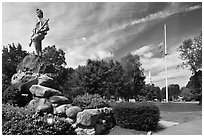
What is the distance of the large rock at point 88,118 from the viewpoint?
26.3ft

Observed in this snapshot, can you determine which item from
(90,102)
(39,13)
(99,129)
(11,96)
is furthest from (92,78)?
(99,129)

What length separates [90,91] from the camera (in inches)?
875

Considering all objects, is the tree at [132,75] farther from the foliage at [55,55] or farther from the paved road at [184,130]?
the paved road at [184,130]

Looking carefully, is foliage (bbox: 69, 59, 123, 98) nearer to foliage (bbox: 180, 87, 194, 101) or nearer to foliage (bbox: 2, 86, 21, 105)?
foliage (bbox: 2, 86, 21, 105)

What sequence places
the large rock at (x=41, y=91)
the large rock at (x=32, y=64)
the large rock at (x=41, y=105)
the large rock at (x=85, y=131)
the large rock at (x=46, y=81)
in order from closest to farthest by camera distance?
the large rock at (x=85, y=131) < the large rock at (x=41, y=105) < the large rock at (x=41, y=91) < the large rock at (x=46, y=81) < the large rock at (x=32, y=64)

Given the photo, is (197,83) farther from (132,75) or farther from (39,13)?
(39,13)

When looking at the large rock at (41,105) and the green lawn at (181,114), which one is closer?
the large rock at (41,105)

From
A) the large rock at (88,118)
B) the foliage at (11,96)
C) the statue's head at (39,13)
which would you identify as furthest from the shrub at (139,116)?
the statue's head at (39,13)

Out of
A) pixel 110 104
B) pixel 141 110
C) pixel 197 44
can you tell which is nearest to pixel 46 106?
pixel 110 104

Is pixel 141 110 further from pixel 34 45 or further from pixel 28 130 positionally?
pixel 34 45

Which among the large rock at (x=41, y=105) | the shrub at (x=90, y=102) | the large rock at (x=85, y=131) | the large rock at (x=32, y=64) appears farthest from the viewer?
the large rock at (x=32, y=64)

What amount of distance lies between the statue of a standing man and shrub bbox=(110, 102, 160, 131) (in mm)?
6340

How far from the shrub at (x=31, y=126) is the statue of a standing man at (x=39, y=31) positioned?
489 cm

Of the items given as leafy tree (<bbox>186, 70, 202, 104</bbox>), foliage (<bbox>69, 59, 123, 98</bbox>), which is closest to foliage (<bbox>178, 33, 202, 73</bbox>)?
leafy tree (<bbox>186, 70, 202, 104</bbox>)
